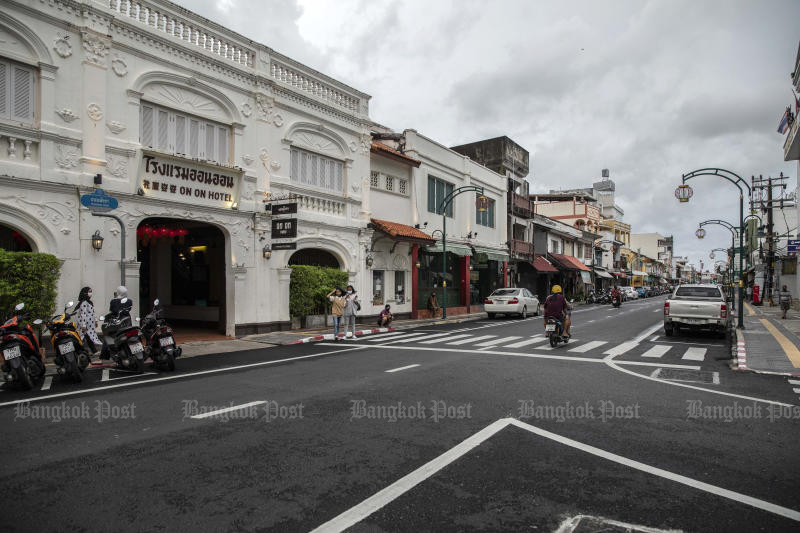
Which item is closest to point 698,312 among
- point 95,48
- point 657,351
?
point 657,351

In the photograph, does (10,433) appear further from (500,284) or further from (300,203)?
(500,284)

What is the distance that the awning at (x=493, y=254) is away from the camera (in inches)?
1198

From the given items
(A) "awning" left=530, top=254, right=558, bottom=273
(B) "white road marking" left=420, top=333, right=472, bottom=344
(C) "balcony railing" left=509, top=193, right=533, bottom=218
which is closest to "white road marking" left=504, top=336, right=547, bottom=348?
(B) "white road marking" left=420, top=333, right=472, bottom=344

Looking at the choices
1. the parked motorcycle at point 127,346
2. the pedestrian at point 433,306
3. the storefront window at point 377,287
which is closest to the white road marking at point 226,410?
the parked motorcycle at point 127,346

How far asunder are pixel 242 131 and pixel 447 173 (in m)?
14.3

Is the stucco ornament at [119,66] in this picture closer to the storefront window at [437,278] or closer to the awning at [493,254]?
the storefront window at [437,278]

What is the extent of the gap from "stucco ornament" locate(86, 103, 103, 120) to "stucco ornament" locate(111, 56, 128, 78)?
1.22 meters

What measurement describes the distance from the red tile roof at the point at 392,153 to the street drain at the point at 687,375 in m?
15.7

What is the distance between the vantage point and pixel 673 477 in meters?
4.29

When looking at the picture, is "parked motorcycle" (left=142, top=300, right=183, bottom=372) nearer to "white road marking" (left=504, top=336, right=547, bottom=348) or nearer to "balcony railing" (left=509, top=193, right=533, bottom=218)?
"white road marking" (left=504, top=336, right=547, bottom=348)

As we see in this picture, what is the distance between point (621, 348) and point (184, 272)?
657 inches

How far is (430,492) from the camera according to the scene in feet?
12.9

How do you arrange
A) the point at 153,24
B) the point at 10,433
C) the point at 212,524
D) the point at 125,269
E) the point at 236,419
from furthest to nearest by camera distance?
the point at 153,24 < the point at 125,269 < the point at 236,419 < the point at 10,433 < the point at 212,524

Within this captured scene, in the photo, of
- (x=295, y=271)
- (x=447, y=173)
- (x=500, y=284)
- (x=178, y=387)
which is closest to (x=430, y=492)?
(x=178, y=387)
